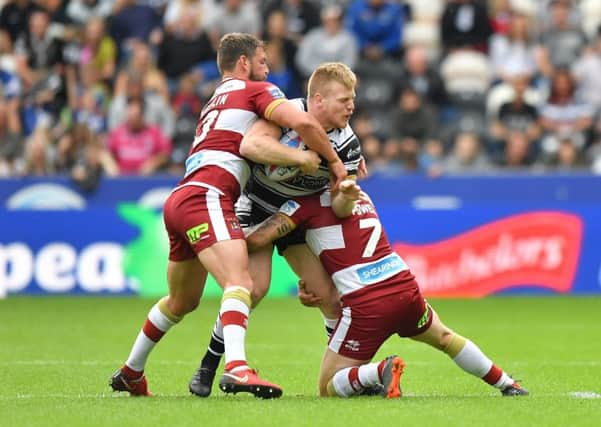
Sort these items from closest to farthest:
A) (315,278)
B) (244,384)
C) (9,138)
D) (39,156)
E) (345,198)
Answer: (244,384) → (345,198) → (315,278) → (39,156) → (9,138)

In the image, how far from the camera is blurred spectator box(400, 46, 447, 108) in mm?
20641

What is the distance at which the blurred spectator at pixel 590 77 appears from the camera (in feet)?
66.9

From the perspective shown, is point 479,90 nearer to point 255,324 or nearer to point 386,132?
point 386,132

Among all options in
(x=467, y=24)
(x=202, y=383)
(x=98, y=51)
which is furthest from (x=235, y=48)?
(x=467, y=24)

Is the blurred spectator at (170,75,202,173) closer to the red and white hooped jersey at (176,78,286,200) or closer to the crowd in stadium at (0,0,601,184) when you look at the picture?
the crowd in stadium at (0,0,601,184)

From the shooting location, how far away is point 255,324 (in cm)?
1437

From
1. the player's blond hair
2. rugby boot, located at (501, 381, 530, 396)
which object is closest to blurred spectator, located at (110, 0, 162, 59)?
the player's blond hair

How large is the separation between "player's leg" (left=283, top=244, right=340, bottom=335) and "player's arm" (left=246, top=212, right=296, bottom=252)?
1.02 ft

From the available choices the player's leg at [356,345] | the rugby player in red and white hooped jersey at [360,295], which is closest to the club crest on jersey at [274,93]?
the rugby player in red and white hooped jersey at [360,295]

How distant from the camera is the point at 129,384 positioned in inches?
342

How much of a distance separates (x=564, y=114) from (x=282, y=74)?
14.4 ft

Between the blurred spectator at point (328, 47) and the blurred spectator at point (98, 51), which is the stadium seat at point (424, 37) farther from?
the blurred spectator at point (98, 51)

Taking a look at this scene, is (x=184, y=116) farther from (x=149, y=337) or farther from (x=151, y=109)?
(x=149, y=337)

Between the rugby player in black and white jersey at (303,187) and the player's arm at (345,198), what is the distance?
0.22m
